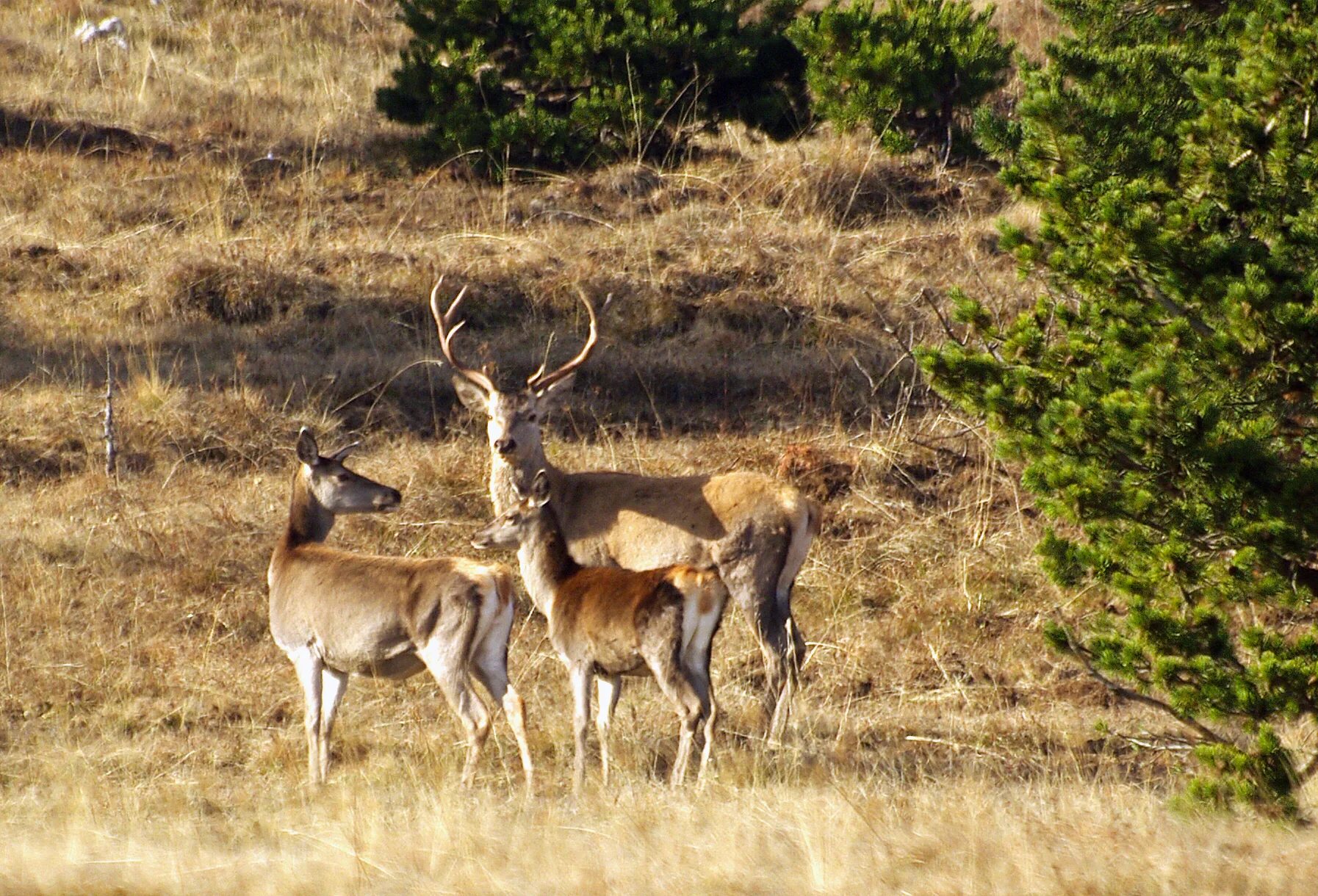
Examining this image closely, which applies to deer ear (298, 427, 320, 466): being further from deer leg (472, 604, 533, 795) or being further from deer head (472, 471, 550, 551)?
deer leg (472, 604, 533, 795)

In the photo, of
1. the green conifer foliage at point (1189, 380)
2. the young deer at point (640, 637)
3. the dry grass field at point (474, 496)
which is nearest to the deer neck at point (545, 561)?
the young deer at point (640, 637)

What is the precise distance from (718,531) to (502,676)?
1.70m

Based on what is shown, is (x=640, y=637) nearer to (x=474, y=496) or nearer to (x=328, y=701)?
(x=328, y=701)

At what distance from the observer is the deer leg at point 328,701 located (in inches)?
336

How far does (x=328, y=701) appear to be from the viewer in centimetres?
882

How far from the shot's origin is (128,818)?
720cm

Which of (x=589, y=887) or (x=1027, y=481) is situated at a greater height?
(x=1027, y=481)

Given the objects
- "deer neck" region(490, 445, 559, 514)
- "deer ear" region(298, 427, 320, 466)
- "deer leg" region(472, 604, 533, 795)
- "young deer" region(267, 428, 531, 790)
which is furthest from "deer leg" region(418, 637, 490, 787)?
"deer neck" region(490, 445, 559, 514)

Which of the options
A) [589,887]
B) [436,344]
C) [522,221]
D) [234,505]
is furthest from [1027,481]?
[522,221]

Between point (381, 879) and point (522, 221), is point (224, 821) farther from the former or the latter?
point (522, 221)

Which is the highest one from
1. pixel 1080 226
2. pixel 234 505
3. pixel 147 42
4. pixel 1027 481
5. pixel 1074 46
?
pixel 147 42

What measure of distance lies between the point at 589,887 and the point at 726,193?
40.8 ft

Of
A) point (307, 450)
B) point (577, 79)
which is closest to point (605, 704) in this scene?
point (307, 450)

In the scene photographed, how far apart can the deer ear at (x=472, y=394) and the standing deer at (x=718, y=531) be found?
0.41 metres
